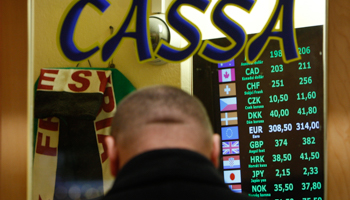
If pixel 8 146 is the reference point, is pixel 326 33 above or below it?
above

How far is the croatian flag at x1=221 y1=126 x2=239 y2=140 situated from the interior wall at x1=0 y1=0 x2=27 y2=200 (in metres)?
0.91

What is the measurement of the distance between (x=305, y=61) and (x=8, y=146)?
1.40 meters

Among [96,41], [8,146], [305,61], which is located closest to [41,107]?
[8,146]

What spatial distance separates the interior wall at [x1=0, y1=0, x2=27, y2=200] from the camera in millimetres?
1797

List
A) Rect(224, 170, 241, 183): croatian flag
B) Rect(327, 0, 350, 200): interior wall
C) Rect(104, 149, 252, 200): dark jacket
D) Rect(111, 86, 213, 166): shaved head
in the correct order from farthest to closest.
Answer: Rect(224, 170, 241, 183): croatian flag < Rect(327, 0, 350, 200): interior wall < Rect(111, 86, 213, 166): shaved head < Rect(104, 149, 252, 200): dark jacket

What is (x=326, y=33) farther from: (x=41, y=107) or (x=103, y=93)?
(x=41, y=107)

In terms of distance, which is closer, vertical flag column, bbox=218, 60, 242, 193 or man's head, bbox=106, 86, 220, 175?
man's head, bbox=106, 86, 220, 175

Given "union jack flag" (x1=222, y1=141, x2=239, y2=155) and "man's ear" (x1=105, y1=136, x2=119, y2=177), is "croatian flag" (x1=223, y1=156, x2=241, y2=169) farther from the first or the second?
"man's ear" (x1=105, y1=136, x2=119, y2=177)

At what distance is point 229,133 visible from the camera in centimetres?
175

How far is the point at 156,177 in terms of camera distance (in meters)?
0.83

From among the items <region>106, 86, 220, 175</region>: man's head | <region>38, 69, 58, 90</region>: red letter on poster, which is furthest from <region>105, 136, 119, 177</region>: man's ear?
<region>38, 69, 58, 90</region>: red letter on poster

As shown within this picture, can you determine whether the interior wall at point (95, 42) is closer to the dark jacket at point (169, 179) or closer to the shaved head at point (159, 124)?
the shaved head at point (159, 124)

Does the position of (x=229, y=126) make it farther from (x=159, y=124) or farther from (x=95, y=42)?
(x=159, y=124)

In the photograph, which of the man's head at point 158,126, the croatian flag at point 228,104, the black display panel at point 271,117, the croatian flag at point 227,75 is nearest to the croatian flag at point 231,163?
the black display panel at point 271,117
